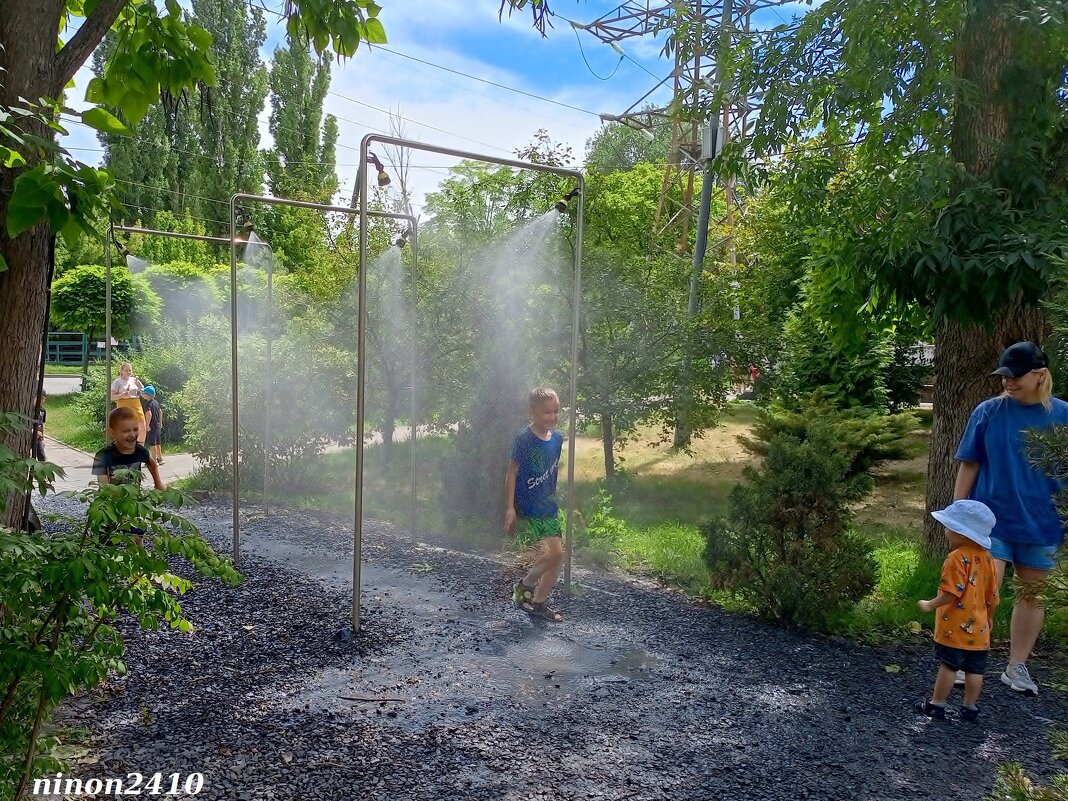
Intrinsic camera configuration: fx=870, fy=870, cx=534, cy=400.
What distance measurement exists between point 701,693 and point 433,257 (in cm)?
713

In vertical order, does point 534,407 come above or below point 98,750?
above

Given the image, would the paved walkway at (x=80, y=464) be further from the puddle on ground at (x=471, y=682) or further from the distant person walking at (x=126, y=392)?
the puddle on ground at (x=471, y=682)

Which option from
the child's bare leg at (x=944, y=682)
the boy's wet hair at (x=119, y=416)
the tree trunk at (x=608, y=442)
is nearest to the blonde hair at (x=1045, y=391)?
the child's bare leg at (x=944, y=682)

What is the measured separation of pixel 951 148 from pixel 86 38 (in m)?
5.73

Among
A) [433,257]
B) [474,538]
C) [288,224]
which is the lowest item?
[474,538]

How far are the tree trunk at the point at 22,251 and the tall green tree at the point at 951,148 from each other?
15.6 feet

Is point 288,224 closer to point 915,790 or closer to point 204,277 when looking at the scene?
point 204,277

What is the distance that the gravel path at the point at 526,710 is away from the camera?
10.6ft

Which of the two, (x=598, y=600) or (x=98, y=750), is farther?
(x=598, y=600)

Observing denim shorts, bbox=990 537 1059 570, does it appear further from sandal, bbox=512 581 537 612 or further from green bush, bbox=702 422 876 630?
sandal, bbox=512 581 537 612

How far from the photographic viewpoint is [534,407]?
17.8 ft

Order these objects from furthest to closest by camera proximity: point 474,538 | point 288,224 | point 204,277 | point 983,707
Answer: point 288,224
point 204,277
point 474,538
point 983,707

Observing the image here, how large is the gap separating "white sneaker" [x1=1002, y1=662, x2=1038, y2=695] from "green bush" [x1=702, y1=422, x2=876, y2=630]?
92 centimetres

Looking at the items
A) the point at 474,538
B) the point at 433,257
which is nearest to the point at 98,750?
the point at 474,538
